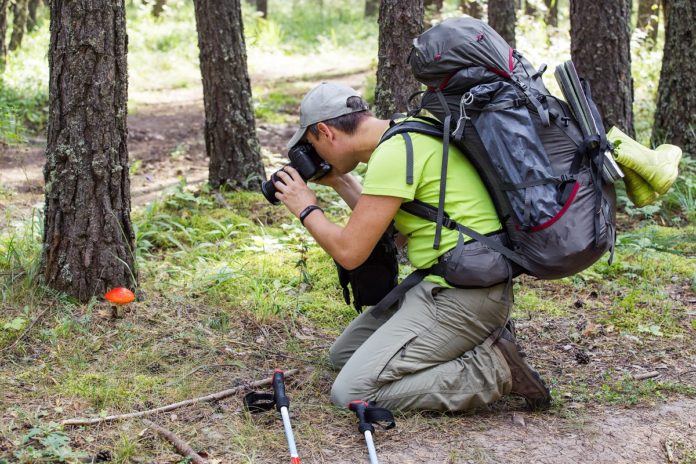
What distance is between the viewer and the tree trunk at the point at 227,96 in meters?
7.46

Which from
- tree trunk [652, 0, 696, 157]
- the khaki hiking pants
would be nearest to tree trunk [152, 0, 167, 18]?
tree trunk [652, 0, 696, 157]

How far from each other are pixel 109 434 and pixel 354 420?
3.88 feet

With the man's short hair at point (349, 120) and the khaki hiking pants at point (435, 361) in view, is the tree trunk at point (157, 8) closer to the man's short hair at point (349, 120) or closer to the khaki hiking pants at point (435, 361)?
the man's short hair at point (349, 120)

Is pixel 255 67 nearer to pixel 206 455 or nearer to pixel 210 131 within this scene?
pixel 210 131

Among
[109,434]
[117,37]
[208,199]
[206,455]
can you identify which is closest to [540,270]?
[206,455]

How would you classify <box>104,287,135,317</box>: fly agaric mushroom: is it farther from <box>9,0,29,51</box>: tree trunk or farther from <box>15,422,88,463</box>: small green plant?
<box>9,0,29,51</box>: tree trunk

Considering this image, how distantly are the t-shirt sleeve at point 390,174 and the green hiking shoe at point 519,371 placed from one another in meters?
0.91

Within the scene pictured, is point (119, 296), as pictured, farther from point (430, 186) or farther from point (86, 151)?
point (430, 186)

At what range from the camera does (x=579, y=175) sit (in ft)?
11.9

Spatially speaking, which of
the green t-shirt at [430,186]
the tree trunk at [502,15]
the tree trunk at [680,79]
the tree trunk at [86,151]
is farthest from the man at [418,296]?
the tree trunk at [502,15]

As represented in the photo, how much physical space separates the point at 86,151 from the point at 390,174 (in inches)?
80.1

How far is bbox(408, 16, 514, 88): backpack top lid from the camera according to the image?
362 centimetres

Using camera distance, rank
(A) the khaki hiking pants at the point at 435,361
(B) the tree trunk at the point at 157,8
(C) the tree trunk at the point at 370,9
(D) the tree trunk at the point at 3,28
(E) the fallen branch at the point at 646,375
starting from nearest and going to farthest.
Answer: (A) the khaki hiking pants at the point at 435,361 → (E) the fallen branch at the point at 646,375 → (D) the tree trunk at the point at 3,28 → (B) the tree trunk at the point at 157,8 → (C) the tree trunk at the point at 370,9

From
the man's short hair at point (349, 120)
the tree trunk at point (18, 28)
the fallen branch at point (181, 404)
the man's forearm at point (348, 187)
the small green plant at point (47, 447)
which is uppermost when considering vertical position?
the man's short hair at point (349, 120)
